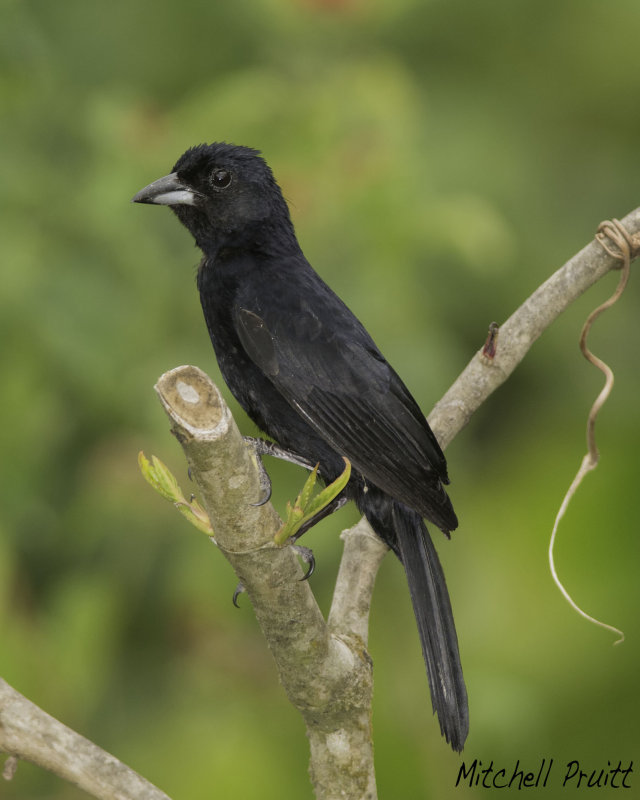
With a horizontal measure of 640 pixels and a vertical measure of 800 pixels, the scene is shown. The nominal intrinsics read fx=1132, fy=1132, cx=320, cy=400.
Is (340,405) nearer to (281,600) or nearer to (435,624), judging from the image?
(435,624)

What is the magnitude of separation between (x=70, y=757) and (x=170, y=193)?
5.72ft

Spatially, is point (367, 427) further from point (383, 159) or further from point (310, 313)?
point (383, 159)

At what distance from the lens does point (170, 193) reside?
3.13 meters

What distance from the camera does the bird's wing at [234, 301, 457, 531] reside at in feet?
8.33

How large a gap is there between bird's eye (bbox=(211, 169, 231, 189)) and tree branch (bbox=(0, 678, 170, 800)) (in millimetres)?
1736

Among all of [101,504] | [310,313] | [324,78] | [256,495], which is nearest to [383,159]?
[324,78]

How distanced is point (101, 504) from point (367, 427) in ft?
4.24

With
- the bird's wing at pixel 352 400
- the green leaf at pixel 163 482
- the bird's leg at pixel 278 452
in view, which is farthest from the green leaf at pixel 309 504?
the bird's leg at pixel 278 452

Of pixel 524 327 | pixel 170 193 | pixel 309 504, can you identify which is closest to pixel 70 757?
pixel 309 504

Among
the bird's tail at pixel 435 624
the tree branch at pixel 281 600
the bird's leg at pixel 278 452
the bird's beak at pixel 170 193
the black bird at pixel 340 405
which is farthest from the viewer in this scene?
the bird's beak at pixel 170 193

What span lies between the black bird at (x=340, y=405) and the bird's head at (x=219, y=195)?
11cm

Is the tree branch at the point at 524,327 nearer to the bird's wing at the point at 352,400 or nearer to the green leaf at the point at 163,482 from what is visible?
the bird's wing at the point at 352,400

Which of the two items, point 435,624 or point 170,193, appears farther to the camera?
point 170,193

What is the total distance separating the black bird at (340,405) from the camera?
2.51 meters
